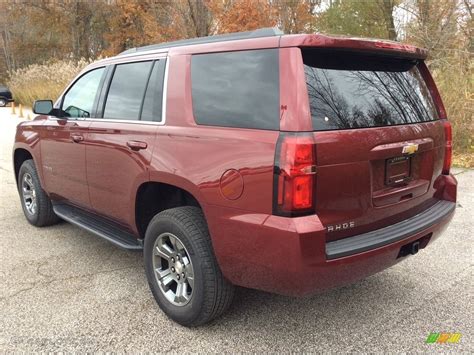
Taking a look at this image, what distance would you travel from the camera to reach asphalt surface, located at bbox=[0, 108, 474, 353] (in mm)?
2848

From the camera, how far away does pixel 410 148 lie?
2.82 metres

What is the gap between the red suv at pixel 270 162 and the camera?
2393 millimetres

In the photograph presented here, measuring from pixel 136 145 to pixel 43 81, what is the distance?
2140 cm

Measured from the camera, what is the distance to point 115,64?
3824 mm

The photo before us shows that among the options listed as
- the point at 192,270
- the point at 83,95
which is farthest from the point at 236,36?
the point at 83,95

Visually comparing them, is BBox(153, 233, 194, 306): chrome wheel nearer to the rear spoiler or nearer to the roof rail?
the roof rail

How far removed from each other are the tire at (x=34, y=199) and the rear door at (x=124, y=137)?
1.32 meters

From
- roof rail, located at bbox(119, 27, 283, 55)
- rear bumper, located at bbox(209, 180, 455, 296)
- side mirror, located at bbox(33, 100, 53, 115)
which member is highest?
roof rail, located at bbox(119, 27, 283, 55)

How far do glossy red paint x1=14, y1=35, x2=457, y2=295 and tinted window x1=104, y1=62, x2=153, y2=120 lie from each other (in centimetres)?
16

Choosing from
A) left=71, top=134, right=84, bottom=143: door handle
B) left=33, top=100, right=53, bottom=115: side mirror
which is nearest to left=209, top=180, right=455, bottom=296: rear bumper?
left=71, top=134, right=84, bottom=143: door handle

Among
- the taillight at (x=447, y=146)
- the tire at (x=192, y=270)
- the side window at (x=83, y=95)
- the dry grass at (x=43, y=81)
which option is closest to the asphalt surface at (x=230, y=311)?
the tire at (x=192, y=270)

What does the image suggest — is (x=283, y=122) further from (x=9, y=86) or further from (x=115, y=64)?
(x=9, y=86)

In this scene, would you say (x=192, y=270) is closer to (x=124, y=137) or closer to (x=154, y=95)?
(x=124, y=137)

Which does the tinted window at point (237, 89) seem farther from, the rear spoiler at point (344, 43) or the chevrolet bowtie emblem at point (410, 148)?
the chevrolet bowtie emblem at point (410, 148)
